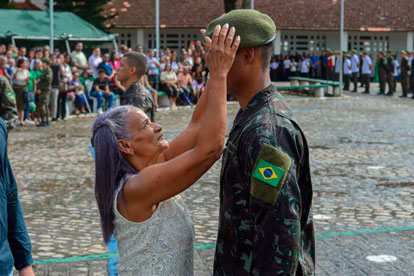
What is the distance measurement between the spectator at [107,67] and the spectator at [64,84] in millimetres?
978

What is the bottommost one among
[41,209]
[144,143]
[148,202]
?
[41,209]

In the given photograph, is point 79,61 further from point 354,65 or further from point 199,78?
point 354,65

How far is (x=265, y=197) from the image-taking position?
244cm

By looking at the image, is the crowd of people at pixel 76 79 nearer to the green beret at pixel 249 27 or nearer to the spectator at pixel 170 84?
the spectator at pixel 170 84

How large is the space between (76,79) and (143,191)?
17207mm

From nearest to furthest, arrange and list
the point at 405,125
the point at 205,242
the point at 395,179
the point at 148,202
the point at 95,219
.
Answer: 1. the point at 148,202
2. the point at 205,242
3. the point at 95,219
4. the point at 395,179
5. the point at 405,125

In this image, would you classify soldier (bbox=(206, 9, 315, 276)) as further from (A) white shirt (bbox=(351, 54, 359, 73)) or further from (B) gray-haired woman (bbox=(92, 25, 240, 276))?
(A) white shirt (bbox=(351, 54, 359, 73))

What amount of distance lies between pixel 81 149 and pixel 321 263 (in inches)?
332

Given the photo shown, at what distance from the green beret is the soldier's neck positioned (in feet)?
0.50

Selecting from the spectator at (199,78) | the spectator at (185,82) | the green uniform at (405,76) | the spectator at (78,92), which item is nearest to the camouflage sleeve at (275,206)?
the spectator at (78,92)

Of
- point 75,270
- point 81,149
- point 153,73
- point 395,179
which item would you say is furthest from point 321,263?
point 153,73

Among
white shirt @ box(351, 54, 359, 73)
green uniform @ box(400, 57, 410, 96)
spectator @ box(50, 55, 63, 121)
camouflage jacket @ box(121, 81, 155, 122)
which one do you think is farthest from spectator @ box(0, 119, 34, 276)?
white shirt @ box(351, 54, 359, 73)

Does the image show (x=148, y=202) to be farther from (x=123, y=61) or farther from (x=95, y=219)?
(x=123, y=61)

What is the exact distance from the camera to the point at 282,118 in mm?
2572
